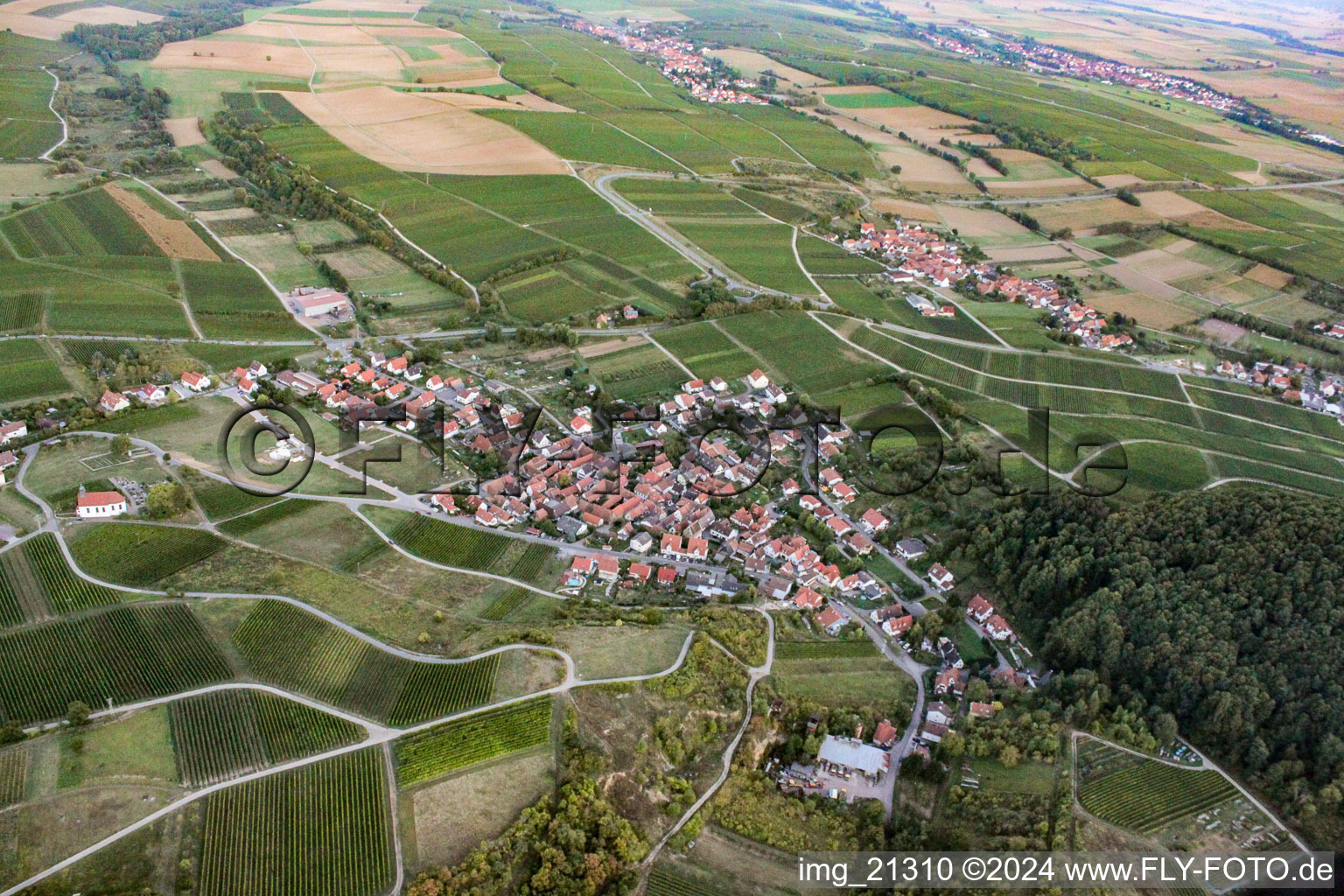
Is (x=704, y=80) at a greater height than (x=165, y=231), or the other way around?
(x=704, y=80)

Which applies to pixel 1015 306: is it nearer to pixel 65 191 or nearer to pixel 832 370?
pixel 832 370

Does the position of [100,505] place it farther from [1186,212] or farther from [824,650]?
[1186,212]

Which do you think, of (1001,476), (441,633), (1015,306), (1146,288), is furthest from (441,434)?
(1146,288)

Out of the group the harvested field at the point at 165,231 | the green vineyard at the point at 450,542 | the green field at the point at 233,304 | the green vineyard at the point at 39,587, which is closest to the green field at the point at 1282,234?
the green vineyard at the point at 450,542

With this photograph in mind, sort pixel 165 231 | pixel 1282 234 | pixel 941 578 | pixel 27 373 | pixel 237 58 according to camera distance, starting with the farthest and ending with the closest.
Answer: pixel 237 58 < pixel 1282 234 < pixel 165 231 < pixel 27 373 < pixel 941 578

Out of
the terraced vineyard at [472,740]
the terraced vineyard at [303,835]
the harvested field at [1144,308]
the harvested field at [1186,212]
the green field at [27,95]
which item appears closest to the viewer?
the terraced vineyard at [303,835]

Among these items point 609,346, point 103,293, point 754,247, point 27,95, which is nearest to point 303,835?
point 609,346

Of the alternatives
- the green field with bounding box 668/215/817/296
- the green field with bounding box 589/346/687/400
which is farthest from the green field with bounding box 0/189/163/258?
the green field with bounding box 668/215/817/296

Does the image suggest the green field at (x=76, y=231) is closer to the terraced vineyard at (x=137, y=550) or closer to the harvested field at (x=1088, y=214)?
the terraced vineyard at (x=137, y=550)
